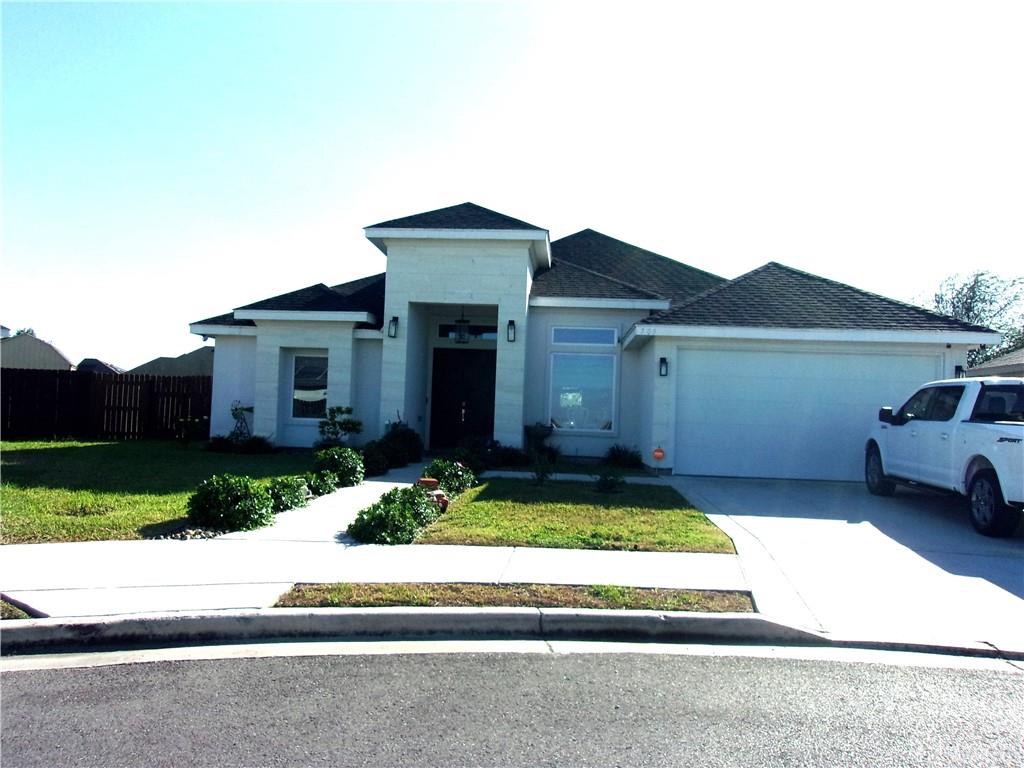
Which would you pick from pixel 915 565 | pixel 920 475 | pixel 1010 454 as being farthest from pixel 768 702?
pixel 920 475

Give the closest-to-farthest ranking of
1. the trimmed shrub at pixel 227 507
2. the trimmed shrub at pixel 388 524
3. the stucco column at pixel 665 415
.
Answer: the trimmed shrub at pixel 388 524
the trimmed shrub at pixel 227 507
the stucco column at pixel 665 415

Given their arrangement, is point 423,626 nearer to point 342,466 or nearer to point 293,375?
point 342,466

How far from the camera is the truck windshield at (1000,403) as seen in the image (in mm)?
8977

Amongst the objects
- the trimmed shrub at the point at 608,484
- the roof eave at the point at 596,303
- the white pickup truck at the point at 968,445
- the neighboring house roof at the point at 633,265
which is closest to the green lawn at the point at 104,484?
the trimmed shrub at the point at 608,484

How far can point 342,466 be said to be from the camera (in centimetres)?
1138

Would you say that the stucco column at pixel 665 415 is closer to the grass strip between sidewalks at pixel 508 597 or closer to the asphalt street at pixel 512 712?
the grass strip between sidewalks at pixel 508 597

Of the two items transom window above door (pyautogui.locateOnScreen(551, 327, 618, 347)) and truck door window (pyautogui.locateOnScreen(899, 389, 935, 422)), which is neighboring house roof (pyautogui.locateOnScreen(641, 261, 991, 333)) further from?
transom window above door (pyautogui.locateOnScreen(551, 327, 618, 347))

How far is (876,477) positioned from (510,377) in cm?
705

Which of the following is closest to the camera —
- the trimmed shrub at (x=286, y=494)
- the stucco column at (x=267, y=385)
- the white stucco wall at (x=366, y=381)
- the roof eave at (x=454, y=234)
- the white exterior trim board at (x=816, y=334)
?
the trimmed shrub at (x=286, y=494)

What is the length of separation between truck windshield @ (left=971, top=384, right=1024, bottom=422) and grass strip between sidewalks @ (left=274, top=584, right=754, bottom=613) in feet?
17.4

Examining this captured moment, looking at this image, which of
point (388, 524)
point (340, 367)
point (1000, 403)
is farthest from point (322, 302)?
point (1000, 403)

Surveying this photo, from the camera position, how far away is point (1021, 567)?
713cm

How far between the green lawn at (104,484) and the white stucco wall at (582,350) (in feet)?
16.7

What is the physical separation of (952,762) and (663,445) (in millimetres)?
9748
